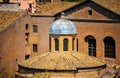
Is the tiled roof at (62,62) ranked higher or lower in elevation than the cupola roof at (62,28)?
lower

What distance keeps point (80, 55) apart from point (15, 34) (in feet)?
26.4

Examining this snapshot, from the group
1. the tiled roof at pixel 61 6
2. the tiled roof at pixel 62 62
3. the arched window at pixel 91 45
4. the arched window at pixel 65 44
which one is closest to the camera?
the tiled roof at pixel 62 62

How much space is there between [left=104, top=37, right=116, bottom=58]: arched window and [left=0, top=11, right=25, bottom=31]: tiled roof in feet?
24.2

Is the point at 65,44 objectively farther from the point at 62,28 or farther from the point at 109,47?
the point at 109,47

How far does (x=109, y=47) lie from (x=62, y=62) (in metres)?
7.68

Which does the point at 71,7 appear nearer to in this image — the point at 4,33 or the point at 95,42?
the point at 95,42

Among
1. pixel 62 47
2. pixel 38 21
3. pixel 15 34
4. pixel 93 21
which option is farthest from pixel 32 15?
pixel 62 47

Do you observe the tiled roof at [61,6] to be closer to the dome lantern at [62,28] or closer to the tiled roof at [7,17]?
the tiled roof at [7,17]

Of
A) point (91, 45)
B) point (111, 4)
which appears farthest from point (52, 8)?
point (111, 4)

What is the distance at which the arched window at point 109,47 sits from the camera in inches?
1281

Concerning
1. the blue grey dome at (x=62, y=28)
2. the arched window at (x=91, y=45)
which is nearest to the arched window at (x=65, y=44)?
the blue grey dome at (x=62, y=28)

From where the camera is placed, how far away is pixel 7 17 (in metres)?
33.9

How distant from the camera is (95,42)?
3350 cm

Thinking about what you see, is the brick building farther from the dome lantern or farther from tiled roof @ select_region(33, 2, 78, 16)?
the dome lantern
